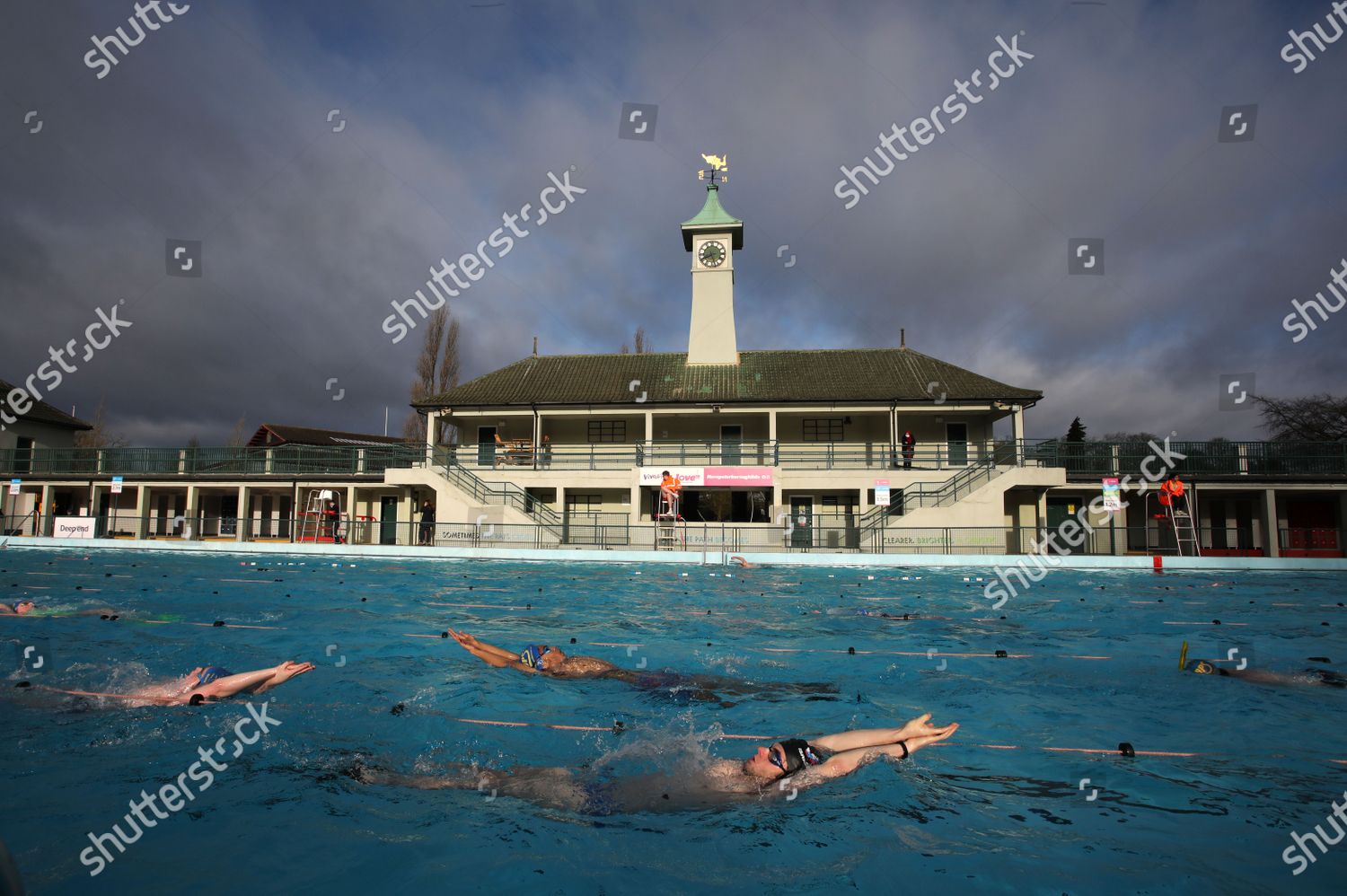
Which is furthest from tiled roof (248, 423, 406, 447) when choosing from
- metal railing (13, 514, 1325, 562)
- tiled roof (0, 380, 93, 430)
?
metal railing (13, 514, 1325, 562)

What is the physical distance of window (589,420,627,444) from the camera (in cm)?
3434

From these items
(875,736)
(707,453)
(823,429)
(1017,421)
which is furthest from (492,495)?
(875,736)

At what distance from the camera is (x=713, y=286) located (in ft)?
120

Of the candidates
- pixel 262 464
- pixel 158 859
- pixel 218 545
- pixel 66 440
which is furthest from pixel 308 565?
pixel 66 440

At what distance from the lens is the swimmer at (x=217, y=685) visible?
6.57m

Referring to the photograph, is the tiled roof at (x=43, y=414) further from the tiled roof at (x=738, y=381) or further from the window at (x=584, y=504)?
the window at (x=584, y=504)

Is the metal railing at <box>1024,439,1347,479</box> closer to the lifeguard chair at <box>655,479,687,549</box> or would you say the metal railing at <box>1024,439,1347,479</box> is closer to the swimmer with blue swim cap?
the lifeguard chair at <box>655,479,687,549</box>

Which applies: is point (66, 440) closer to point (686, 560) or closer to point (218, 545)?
point (218, 545)

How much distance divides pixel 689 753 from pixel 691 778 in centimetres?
44

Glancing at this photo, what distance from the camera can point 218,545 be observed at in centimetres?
2461

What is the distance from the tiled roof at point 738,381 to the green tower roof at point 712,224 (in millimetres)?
5993

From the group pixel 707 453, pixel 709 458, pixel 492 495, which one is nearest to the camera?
pixel 492 495

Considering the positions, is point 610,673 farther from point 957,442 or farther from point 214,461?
point 214,461

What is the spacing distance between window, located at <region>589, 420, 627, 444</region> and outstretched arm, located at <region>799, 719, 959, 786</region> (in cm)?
2928
